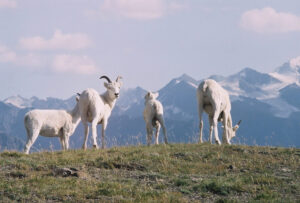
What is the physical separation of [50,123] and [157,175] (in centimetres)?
989

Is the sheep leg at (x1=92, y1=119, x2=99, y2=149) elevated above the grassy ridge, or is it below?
above

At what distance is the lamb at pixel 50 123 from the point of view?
21.5 metres

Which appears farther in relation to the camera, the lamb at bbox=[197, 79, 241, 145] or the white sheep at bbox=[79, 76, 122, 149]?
the lamb at bbox=[197, 79, 241, 145]

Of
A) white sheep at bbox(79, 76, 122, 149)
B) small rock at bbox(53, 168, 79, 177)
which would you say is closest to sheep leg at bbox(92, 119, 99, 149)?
white sheep at bbox(79, 76, 122, 149)

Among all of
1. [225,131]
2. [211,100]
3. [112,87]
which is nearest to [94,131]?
[112,87]

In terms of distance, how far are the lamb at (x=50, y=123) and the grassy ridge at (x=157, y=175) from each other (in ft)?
13.6

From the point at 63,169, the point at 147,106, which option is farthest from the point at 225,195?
the point at 147,106

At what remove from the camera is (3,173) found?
43.3ft

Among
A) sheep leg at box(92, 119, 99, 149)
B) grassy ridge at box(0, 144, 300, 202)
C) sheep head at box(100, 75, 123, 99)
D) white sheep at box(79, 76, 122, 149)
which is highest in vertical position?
sheep head at box(100, 75, 123, 99)

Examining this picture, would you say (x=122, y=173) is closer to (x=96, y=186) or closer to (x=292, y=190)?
(x=96, y=186)

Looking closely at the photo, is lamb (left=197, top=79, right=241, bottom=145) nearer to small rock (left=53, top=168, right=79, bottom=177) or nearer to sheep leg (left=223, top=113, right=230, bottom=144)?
sheep leg (left=223, top=113, right=230, bottom=144)

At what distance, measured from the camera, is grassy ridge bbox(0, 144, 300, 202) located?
11312 mm

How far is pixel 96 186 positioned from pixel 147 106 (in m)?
11.6

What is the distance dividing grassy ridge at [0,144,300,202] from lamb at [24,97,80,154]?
13.6 ft
